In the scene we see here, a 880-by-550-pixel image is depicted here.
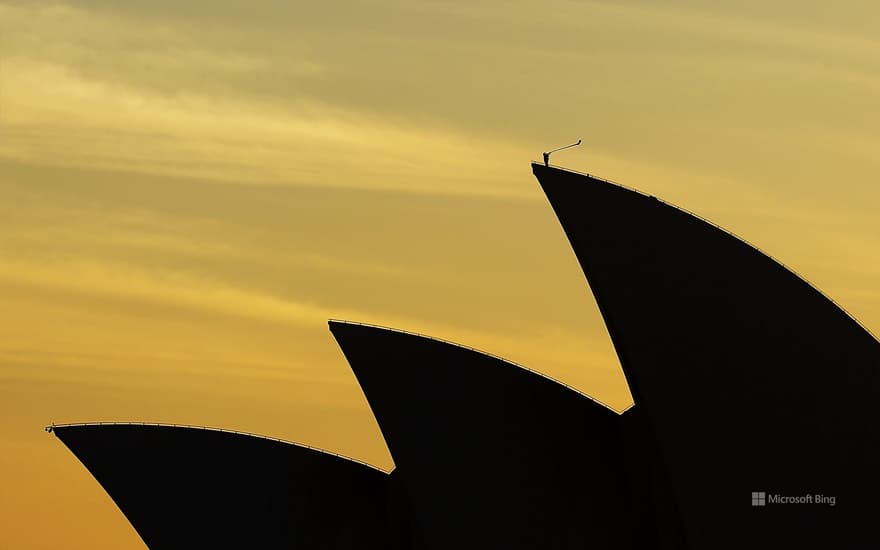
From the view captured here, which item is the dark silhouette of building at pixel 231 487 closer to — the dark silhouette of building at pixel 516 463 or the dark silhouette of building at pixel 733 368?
the dark silhouette of building at pixel 516 463

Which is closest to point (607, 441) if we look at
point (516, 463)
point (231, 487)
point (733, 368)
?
point (516, 463)

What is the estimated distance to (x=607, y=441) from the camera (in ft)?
154

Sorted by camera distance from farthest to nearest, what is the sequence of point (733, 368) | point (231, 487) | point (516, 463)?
point (231, 487) → point (516, 463) → point (733, 368)

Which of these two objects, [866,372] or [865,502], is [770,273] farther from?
[865,502]

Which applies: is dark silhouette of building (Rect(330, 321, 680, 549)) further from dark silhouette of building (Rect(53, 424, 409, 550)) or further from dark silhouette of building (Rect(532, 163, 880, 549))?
dark silhouette of building (Rect(53, 424, 409, 550))

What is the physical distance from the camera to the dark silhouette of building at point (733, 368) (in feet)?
131

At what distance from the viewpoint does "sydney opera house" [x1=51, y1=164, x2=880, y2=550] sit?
3991cm

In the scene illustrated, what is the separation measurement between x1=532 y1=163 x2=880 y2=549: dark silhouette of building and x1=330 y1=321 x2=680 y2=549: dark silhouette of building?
549cm

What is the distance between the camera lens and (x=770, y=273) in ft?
131

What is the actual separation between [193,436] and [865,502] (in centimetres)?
2735

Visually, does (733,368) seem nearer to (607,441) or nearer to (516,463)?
(607,441)

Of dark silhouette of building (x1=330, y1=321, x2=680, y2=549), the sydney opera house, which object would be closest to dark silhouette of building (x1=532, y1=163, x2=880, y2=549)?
the sydney opera house

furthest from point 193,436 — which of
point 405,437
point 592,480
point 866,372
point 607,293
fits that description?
point 866,372

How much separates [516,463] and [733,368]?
8.59 metres
